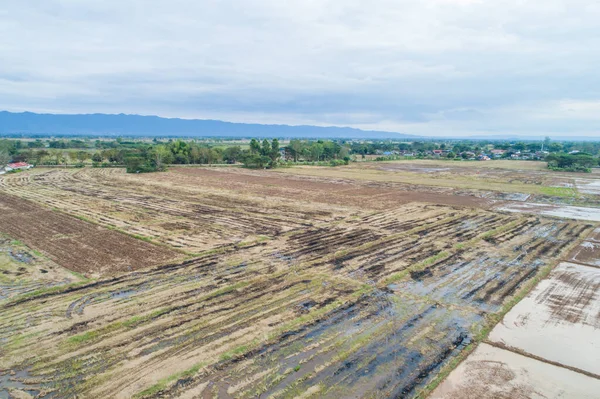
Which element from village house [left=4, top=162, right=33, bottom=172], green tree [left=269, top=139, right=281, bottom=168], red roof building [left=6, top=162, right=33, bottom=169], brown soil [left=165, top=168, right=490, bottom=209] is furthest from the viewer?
green tree [left=269, top=139, right=281, bottom=168]

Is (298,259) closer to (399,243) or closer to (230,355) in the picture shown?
(399,243)

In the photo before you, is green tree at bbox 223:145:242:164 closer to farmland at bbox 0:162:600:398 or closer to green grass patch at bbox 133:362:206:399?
farmland at bbox 0:162:600:398

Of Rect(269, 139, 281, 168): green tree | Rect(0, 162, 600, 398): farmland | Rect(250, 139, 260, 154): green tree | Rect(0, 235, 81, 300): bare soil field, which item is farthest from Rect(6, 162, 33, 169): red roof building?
Rect(0, 235, 81, 300): bare soil field

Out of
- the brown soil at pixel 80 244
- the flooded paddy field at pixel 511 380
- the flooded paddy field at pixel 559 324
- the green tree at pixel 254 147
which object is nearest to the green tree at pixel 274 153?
the green tree at pixel 254 147

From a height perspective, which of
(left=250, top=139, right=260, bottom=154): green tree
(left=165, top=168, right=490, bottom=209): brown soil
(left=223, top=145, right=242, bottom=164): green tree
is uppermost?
(left=250, top=139, right=260, bottom=154): green tree

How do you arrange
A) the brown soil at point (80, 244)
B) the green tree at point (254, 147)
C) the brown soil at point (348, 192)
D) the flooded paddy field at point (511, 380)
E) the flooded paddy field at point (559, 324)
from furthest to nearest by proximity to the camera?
the green tree at point (254, 147), the brown soil at point (348, 192), the brown soil at point (80, 244), the flooded paddy field at point (559, 324), the flooded paddy field at point (511, 380)

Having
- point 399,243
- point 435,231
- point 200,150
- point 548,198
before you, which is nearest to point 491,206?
point 548,198

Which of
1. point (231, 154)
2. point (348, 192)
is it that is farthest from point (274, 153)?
point (348, 192)

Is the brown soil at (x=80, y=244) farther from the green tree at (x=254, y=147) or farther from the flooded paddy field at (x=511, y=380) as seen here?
the green tree at (x=254, y=147)
